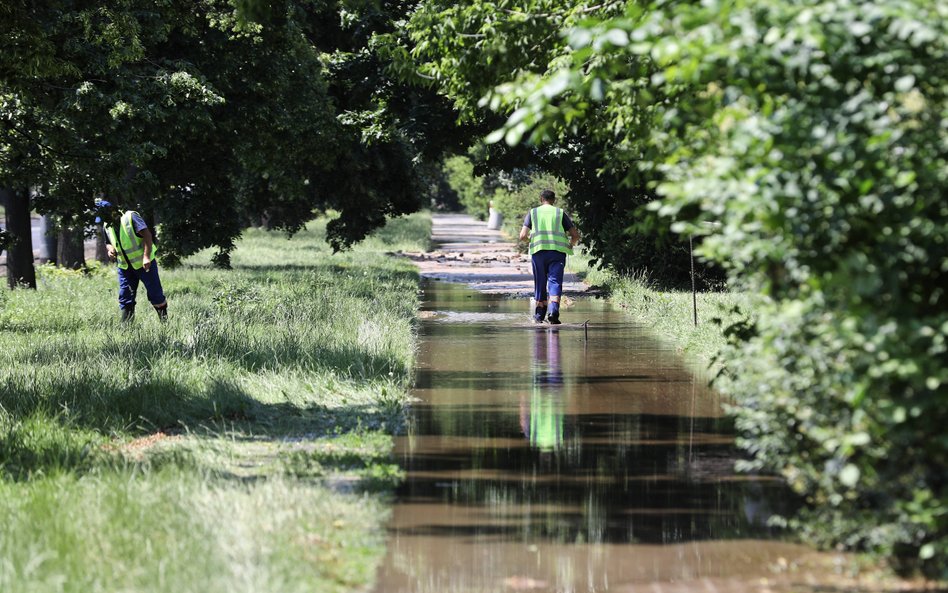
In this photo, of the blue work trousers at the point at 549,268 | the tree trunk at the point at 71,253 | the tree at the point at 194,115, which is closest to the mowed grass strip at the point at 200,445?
the blue work trousers at the point at 549,268

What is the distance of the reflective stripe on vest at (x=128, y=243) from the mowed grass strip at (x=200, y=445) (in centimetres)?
76

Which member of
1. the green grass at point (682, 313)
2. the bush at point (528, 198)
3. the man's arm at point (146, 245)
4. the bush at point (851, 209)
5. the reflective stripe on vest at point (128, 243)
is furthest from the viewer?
the bush at point (528, 198)

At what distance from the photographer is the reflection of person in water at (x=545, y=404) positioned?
9344 mm

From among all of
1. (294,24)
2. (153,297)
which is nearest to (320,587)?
(153,297)

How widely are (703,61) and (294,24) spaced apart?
747 inches

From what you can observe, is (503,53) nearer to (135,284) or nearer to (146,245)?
(146,245)

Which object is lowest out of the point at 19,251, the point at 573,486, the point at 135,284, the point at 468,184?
the point at 573,486

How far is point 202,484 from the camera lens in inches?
280

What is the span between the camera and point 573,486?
25.7ft

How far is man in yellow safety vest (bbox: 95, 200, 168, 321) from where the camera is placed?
52.0ft

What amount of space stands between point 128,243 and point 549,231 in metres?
5.29

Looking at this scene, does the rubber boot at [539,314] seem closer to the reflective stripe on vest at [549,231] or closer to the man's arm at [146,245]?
the reflective stripe on vest at [549,231]

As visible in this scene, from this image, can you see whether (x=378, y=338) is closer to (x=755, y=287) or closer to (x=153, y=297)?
(x=153, y=297)

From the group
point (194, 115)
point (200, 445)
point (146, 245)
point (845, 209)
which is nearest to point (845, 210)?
point (845, 209)
